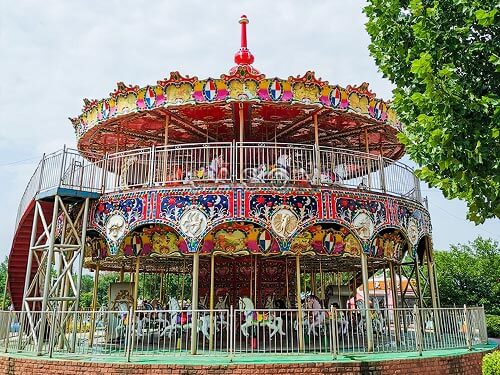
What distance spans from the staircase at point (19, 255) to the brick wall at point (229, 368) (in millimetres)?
6491

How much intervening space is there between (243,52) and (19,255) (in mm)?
11559

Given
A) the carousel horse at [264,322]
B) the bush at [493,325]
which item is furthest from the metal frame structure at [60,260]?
the bush at [493,325]

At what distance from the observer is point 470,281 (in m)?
30.6

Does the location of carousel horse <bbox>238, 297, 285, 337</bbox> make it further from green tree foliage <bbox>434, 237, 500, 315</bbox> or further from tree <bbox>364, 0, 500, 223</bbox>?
green tree foliage <bbox>434, 237, 500, 315</bbox>

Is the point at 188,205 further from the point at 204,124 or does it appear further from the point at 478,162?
the point at 478,162

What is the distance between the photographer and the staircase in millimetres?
17062

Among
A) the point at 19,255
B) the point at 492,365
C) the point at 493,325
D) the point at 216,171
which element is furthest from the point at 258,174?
the point at 493,325

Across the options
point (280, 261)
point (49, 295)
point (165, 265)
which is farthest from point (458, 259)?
point (49, 295)

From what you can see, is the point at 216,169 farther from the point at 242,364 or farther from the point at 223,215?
the point at 242,364

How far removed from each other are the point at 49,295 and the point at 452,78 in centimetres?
1159

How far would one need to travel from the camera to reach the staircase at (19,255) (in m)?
17.1

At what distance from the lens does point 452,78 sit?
762 cm

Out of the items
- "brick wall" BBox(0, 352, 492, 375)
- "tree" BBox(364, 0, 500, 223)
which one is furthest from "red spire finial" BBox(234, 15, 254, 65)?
"brick wall" BBox(0, 352, 492, 375)

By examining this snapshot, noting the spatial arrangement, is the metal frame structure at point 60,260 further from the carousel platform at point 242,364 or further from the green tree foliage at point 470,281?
the green tree foliage at point 470,281
